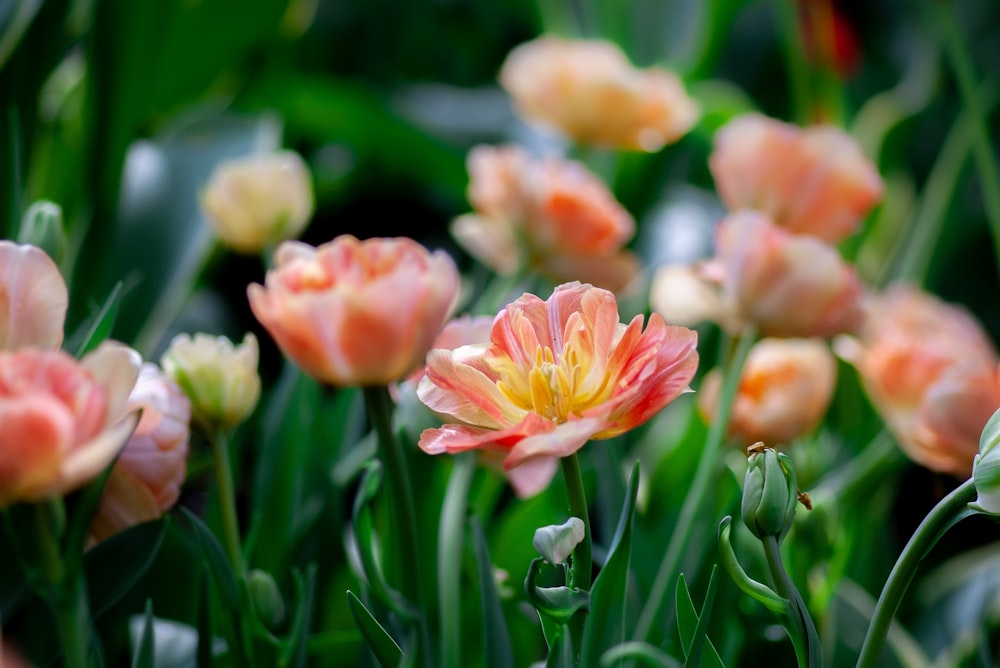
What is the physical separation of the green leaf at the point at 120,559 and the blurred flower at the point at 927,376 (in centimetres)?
28

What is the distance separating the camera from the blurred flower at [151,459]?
0.29m

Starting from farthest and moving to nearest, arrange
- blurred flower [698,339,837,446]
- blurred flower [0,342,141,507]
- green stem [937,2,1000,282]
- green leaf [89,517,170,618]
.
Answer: green stem [937,2,1000,282] < blurred flower [698,339,837,446] < green leaf [89,517,170,618] < blurred flower [0,342,141,507]

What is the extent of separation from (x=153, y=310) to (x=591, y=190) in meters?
0.28

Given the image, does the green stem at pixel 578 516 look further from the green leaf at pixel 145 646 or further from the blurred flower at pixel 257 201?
the blurred flower at pixel 257 201

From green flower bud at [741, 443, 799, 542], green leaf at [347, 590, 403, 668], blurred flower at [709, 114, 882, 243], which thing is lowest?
green leaf at [347, 590, 403, 668]

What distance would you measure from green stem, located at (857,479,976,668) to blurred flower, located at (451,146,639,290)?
0.78 ft

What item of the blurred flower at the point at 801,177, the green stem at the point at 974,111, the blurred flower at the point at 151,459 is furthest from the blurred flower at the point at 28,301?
the green stem at the point at 974,111

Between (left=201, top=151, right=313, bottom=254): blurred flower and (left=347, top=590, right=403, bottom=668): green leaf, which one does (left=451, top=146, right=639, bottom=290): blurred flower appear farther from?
(left=347, top=590, right=403, bottom=668): green leaf

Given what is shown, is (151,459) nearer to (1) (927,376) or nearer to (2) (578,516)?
(2) (578,516)

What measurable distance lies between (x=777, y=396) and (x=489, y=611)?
20 cm

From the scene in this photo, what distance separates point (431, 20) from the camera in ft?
3.75

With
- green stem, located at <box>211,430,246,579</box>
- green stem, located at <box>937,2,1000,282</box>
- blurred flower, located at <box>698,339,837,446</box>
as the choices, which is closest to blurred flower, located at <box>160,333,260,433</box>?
green stem, located at <box>211,430,246,579</box>

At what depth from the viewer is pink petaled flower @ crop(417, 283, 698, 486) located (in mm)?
249

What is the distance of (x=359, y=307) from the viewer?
29 cm
